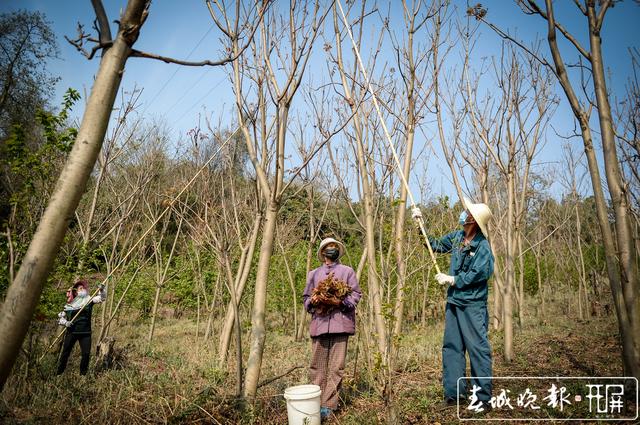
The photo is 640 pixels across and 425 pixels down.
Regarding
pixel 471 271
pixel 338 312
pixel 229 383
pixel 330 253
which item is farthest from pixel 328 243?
pixel 229 383

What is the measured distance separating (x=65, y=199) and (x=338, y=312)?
2.69m

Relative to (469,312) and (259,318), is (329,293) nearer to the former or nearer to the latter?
(259,318)

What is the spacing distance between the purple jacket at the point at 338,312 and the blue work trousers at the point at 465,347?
0.90 metres

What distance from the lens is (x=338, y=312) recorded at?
12.7 ft

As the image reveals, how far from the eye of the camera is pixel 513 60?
252 inches

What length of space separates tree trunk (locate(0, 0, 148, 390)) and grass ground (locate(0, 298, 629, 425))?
182 centimetres

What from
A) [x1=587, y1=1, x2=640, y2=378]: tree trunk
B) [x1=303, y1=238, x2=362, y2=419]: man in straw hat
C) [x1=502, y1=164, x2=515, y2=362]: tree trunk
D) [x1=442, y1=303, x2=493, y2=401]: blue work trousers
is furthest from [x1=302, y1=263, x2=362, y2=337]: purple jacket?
[x1=502, y1=164, x2=515, y2=362]: tree trunk

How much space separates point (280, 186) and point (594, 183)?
8.11 feet

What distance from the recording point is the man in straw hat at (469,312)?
3592 mm

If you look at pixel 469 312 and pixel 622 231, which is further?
pixel 469 312

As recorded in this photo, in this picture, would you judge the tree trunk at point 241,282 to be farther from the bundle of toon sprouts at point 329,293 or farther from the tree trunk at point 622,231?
the tree trunk at point 622,231

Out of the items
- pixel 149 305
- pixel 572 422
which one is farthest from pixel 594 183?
pixel 149 305

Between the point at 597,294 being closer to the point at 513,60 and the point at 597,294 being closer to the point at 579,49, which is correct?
the point at 513,60

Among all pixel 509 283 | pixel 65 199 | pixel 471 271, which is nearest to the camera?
pixel 65 199
